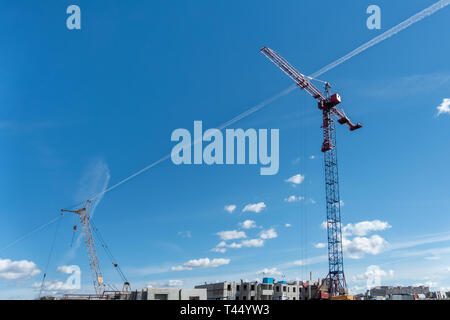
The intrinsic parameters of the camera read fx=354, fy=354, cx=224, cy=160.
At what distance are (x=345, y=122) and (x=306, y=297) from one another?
242ft

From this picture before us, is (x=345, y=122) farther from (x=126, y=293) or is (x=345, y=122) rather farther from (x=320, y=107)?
(x=126, y=293)

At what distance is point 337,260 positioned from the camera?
139 meters

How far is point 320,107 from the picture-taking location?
148750mm

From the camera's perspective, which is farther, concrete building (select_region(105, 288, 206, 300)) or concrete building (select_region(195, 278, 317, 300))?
concrete building (select_region(195, 278, 317, 300))

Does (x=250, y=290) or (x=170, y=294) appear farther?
(x=250, y=290)

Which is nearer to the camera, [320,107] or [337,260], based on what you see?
[337,260]

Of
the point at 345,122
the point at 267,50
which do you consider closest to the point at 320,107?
the point at 345,122

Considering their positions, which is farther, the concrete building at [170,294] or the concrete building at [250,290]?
the concrete building at [250,290]
